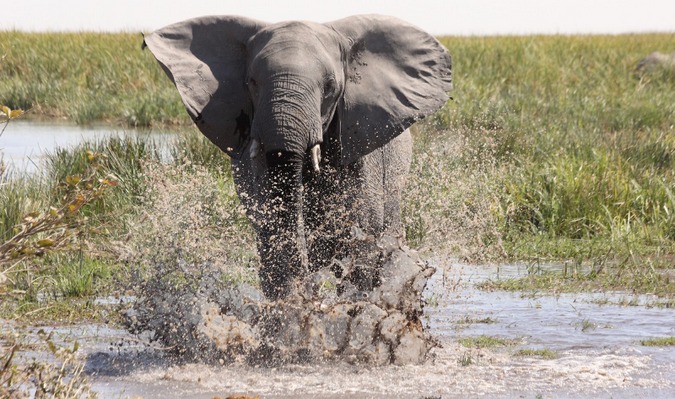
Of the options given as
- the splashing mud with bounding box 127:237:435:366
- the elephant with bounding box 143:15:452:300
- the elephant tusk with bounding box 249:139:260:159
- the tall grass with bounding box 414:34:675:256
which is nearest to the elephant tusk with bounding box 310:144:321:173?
the elephant with bounding box 143:15:452:300

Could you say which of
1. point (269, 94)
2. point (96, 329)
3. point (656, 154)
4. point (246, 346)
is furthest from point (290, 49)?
point (656, 154)

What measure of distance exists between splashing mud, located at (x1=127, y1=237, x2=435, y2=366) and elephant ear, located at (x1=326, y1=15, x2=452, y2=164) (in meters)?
0.69

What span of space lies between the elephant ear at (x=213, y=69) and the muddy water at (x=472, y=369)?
51.2 inches

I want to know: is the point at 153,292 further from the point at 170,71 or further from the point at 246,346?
the point at 170,71

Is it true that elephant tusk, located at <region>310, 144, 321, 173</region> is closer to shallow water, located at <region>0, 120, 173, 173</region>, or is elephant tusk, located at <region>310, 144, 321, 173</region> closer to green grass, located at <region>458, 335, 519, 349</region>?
green grass, located at <region>458, 335, 519, 349</region>

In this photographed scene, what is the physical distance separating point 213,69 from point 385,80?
101cm

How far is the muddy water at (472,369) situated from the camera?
18.7ft

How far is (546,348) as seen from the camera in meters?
6.75

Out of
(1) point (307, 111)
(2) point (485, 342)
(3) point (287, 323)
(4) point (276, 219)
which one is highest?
(1) point (307, 111)

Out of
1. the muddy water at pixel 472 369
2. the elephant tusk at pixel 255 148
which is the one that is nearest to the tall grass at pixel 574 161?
the muddy water at pixel 472 369

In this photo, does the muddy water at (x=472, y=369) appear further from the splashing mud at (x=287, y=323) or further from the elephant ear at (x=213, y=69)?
the elephant ear at (x=213, y=69)

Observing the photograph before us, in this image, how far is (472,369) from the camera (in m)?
6.17

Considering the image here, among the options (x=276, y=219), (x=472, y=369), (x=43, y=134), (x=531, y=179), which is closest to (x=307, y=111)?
(x=276, y=219)

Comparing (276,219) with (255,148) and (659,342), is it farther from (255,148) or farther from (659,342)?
(659,342)
